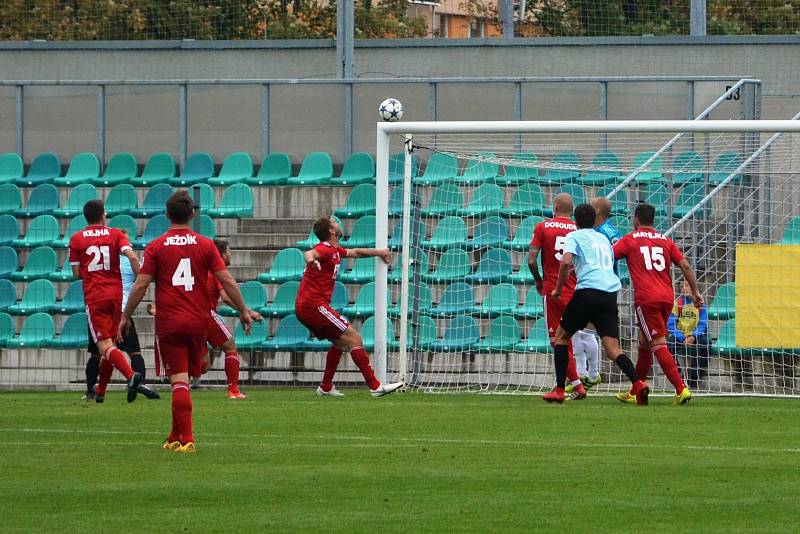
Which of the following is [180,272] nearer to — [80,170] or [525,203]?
[525,203]

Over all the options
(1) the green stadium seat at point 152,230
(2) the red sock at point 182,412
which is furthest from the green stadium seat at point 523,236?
(2) the red sock at point 182,412

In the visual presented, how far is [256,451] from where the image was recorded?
1005cm

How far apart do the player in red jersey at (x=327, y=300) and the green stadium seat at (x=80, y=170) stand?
277 inches

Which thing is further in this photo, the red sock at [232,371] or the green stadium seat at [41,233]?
Result: the green stadium seat at [41,233]

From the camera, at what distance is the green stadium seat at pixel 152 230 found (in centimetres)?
2000

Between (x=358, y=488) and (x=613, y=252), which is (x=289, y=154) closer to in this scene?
(x=613, y=252)

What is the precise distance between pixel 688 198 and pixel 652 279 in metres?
4.06

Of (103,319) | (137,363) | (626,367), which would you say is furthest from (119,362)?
(626,367)

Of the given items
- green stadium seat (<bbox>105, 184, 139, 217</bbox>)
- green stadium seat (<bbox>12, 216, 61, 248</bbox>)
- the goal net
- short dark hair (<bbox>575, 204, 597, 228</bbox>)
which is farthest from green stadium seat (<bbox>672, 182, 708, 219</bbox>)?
green stadium seat (<bbox>12, 216, 61, 248</bbox>)

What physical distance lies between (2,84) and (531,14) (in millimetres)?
8353

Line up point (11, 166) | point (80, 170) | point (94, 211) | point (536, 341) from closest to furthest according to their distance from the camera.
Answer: point (94, 211)
point (536, 341)
point (80, 170)
point (11, 166)

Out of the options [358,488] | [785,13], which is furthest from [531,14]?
[358,488]

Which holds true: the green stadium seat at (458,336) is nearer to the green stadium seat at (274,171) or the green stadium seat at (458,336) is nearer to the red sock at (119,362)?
the red sock at (119,362)

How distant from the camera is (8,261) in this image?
66.6 feet
